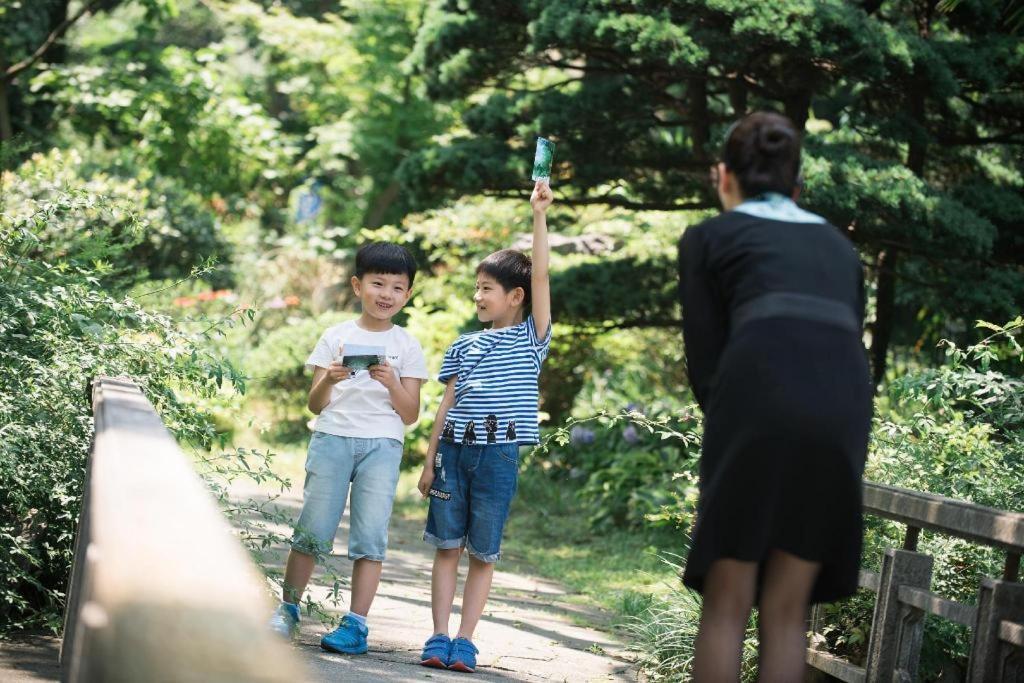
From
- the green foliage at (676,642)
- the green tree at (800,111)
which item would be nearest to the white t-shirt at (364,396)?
the green foliage at (676,642)

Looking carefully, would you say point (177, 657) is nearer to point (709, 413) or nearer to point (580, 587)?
point (709, 413)

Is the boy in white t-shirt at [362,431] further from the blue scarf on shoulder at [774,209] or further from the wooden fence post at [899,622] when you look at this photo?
the blue scarf on shoulder at [774,209]

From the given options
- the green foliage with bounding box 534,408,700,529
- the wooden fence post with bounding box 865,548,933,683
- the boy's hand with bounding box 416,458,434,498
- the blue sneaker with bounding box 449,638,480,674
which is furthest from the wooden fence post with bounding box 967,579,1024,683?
the green foliage with bounding box 534,408,700,529

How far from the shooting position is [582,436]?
10.5 meters

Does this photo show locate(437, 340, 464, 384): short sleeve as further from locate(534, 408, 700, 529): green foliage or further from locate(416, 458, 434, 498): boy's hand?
locate(534, 408, 700, 529): green foliage

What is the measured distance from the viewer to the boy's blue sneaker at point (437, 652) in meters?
4.43

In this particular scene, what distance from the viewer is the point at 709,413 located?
2.67 m

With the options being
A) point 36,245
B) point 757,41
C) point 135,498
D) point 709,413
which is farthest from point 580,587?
point 135,498

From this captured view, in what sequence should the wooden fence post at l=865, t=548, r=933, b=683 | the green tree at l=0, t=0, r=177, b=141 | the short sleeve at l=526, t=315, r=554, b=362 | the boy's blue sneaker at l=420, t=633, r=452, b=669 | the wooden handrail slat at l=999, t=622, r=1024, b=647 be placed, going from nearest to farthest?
the wooden handrail slat at l=999, t=622, r=1024, b=647
the wooden fence post at l=865, t=548, r=933, b=683
the boy's blue sneaker at l=420, t=633, r=452, b=669
the short sleeve at l=526, t=315, r=554, b=362
the green tree at l=0, t=0, r=177, b=141

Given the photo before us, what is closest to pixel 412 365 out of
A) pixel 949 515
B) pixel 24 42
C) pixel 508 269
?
pixel 508 269

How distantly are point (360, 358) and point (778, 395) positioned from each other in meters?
2.12

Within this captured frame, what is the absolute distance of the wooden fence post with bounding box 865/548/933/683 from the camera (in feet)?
11.9

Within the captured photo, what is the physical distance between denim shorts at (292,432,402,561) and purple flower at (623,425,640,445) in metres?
5.33

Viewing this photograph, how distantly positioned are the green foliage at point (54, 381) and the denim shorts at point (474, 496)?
32.1 inches
